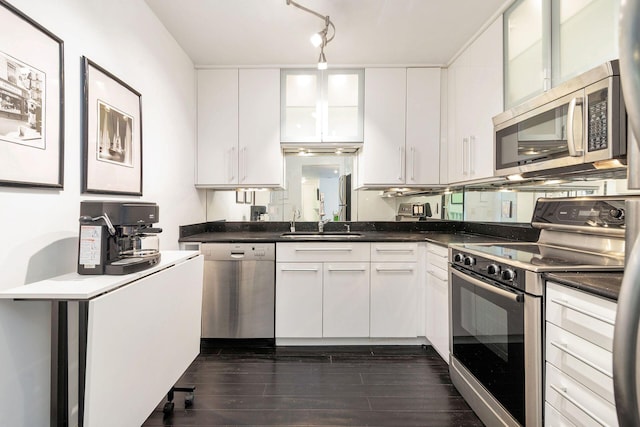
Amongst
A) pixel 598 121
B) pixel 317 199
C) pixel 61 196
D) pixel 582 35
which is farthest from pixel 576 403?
pixel 317 199

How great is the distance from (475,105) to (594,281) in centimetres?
177

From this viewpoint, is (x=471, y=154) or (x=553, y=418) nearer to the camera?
(x=553, y=418)

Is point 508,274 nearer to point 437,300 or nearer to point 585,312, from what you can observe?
point 585,312

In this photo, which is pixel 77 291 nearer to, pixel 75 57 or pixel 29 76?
pixel 29 76

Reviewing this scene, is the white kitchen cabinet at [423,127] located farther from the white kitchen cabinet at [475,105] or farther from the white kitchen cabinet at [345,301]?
the white kitchen cabinet at [345,301]

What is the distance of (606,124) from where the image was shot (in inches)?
51.6

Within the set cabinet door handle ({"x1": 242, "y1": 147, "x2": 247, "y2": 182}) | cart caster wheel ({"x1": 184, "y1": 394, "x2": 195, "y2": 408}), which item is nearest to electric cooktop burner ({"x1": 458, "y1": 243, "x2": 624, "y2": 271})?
cart caster wheel ({"x1": 184, "y1": 394, "x2": 195, "y2": 408})

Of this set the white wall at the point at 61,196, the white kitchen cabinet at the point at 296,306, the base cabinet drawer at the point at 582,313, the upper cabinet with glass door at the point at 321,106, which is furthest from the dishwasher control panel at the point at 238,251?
the base cabinet drawer at the point at 582,313

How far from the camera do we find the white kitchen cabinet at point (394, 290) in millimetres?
2850

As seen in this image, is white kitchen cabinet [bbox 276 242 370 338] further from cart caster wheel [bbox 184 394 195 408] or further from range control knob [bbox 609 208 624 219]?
range control knob [bbox 609 208 624 219]

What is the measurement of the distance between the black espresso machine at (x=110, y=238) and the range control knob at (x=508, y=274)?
1.63 m

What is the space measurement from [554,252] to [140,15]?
2761 mm

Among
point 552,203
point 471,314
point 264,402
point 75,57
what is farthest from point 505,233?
point 75,57

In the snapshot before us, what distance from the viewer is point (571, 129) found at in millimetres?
1436
